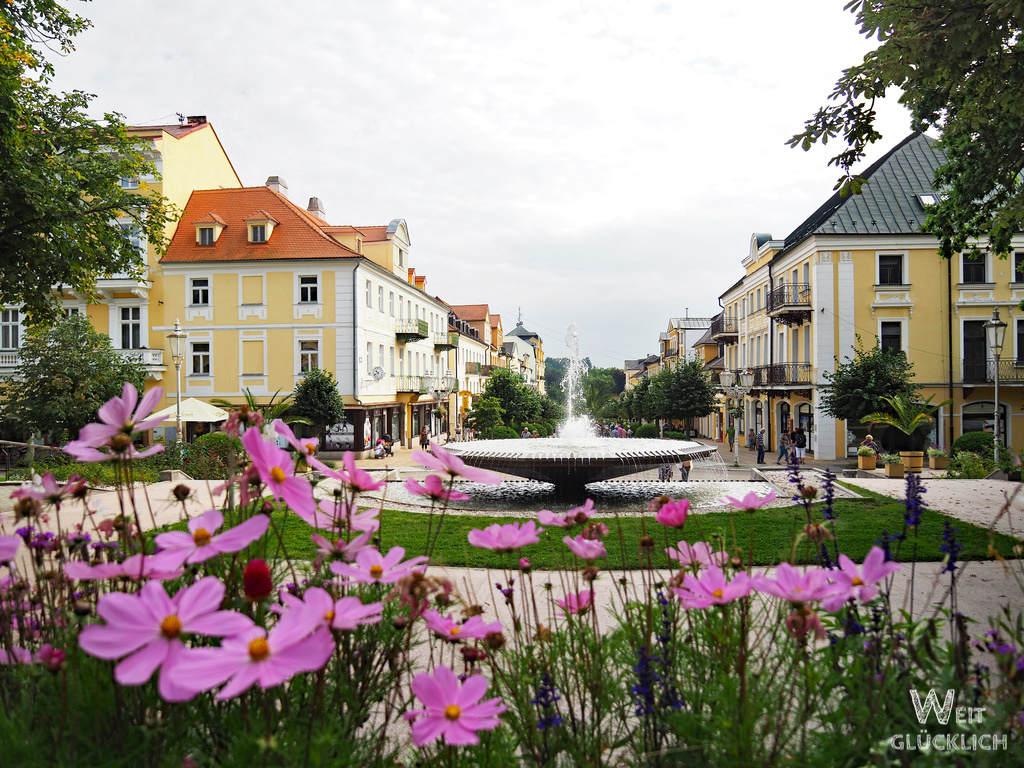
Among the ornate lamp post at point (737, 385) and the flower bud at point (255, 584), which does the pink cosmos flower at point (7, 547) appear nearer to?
the flower bud at point (255, 584)

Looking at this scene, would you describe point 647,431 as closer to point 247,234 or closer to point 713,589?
point 247,234

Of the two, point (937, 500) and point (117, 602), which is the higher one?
point (117, 602)

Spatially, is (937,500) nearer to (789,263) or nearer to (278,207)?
(789,263)

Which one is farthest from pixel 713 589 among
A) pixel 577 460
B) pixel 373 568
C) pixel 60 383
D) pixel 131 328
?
pixel 131 328

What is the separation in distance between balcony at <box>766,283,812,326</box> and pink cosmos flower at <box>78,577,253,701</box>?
32.4 m

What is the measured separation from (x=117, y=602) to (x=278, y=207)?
110 feet

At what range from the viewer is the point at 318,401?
89.1ft

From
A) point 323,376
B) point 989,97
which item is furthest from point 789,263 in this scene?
point 989,97

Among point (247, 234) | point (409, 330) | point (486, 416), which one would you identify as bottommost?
point (486, 416)

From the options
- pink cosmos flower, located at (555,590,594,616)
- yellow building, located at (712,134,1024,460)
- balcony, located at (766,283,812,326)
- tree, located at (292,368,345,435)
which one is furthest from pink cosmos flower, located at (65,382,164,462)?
balcony, located at (766,283,812,326)

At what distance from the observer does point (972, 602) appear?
558cm

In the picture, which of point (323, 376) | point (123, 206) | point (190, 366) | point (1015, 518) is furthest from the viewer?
point (190, 366)

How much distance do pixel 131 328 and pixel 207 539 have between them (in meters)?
33.1

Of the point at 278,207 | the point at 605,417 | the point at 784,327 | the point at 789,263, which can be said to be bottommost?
the point at 605,417
